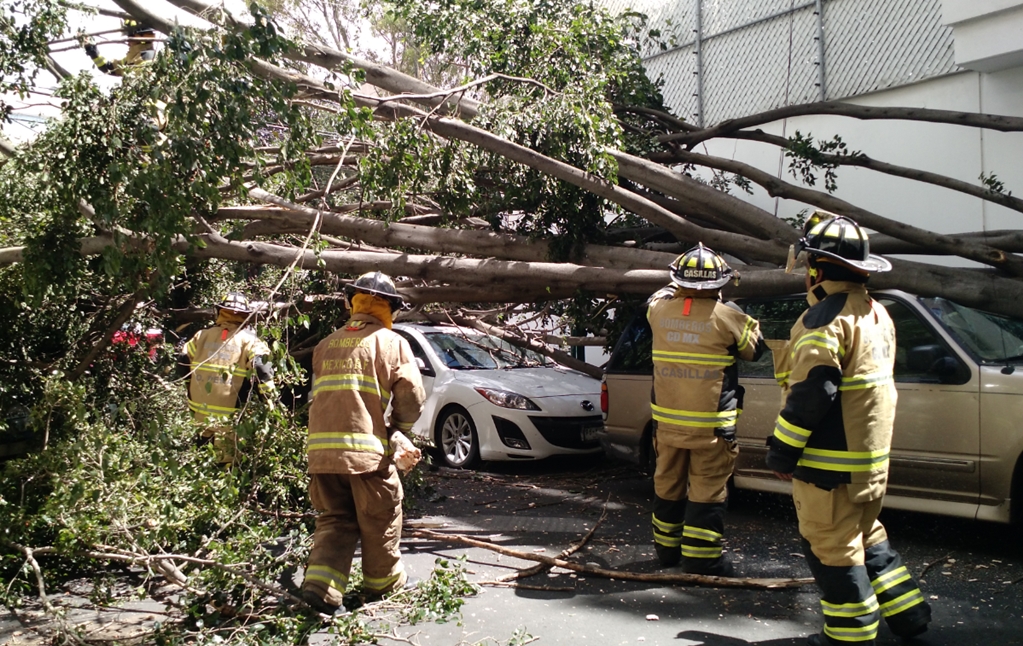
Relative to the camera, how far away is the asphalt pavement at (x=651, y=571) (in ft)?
13.8

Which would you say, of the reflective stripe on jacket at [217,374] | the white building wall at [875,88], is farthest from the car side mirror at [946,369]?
the white building wall at [875,88]

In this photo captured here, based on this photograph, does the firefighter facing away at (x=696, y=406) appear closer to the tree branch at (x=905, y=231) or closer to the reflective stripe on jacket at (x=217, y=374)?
the tree branch at (x=905, y=231)

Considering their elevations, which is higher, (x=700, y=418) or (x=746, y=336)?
(x=746, y=336)

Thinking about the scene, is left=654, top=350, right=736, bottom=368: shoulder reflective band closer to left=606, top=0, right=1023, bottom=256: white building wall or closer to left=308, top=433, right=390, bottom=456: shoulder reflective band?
left=308, top=433, right=390, bottom=456: shoulder reflective band

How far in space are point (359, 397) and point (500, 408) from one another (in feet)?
13.3

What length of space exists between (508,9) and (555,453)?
4342 mm

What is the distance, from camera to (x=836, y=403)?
3.80m

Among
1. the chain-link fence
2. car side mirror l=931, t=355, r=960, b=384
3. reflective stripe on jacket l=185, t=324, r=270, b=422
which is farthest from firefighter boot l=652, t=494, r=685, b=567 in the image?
the chain-link fence

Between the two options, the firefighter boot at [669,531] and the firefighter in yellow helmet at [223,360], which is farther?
the firefighter in yellow helmet at [223,360]

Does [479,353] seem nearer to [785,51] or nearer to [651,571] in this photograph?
[651,571]

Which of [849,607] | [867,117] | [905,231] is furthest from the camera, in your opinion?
[867,117]

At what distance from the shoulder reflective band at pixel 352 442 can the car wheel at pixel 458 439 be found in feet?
13.8

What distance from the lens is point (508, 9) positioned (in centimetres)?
820

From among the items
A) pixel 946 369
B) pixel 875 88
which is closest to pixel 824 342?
pixel 946 369
